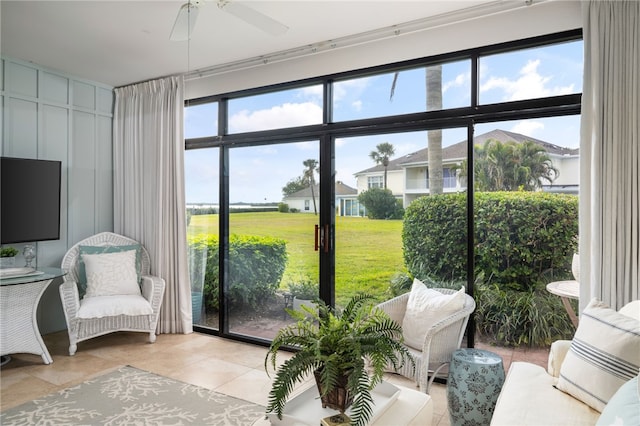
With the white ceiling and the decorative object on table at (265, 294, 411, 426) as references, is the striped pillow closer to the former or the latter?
the decorative object on table at (265, 294, 411, 426)

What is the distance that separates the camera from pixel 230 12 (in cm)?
240

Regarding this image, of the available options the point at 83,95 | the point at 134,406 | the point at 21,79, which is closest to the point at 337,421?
the point at 134,406

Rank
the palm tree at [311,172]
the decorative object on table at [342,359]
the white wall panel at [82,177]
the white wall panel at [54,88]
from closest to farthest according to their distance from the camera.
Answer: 1. the decorative object on table at [342,359]
2. the palm tree at [311,172]
3. the white wall panel at [54,88]
4. the white wall panel at [82,177]

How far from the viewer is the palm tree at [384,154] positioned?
346cm

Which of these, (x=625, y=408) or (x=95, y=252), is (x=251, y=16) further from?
(x=95, y=252)

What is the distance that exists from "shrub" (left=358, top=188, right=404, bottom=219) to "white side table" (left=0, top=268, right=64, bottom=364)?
266 cm

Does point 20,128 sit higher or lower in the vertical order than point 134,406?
higher

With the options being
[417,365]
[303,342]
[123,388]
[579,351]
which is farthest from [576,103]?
[123,388]

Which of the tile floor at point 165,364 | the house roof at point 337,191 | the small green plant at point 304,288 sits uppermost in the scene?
the house roof at point 337,191

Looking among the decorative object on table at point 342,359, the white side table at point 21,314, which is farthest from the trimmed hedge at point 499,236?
the white side table at point 21,314

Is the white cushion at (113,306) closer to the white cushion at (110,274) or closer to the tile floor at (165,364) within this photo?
the white cushion at (110,274)

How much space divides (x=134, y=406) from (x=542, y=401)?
243 cm

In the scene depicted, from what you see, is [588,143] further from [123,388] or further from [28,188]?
[28,188]

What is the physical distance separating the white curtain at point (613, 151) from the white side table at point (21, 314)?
13.1 feet
